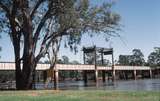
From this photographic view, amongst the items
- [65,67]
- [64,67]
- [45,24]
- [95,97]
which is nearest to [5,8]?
[45,24]

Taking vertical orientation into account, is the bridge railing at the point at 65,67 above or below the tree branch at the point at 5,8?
below

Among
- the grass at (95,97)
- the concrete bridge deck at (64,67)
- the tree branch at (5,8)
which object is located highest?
the tree branch at (5,8)

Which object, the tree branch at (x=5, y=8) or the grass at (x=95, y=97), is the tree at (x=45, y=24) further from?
the grass at (x=95, y=97)

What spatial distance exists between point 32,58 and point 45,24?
515cm

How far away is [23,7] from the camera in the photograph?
107 ft

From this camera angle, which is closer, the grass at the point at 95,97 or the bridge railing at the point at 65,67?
the grass at the point at 95,97

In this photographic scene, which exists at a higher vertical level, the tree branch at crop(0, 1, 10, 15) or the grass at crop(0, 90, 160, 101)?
the tree branch at crop(0, 1, 10, 15)

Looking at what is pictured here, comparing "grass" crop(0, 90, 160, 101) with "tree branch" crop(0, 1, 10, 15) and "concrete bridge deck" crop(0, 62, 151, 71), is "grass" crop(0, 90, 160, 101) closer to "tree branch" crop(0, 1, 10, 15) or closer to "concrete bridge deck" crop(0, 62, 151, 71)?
"tree branch" crop(0, 1, 10, 15)

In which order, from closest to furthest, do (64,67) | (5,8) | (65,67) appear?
(5,8)
(64,67)
(65,67)

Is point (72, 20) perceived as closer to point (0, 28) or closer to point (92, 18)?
point (92, 18)

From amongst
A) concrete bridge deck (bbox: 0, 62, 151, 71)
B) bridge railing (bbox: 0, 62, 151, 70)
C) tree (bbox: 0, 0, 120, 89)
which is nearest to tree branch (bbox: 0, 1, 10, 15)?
tree (bbox: 0, 0, 120, 89)

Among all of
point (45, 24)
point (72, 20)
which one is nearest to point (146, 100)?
point (72, 20)

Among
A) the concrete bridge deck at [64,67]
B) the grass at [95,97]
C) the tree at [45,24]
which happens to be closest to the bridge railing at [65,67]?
the concrete bridge deck at [64,67]

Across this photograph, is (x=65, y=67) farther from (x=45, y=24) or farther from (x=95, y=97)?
(x=95, y=97)
